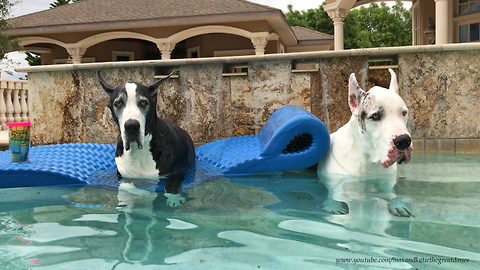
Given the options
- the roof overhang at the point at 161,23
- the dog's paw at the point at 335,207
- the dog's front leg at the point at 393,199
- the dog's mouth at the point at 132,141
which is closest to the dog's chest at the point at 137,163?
the dog's mouth at the point at 132,141

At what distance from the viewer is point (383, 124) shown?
154 inches

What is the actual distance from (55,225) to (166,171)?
1.86 metres

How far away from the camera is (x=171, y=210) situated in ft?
11.8

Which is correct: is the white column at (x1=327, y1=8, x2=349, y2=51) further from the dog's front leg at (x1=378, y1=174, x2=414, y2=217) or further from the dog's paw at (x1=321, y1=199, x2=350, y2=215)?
the dog's paw at (x1=321, y1=199, x2=350, y2=215)

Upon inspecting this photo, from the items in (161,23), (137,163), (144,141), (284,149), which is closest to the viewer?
(144,141)

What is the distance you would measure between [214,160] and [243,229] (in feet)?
9.25

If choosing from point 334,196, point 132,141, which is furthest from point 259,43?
point 334,196

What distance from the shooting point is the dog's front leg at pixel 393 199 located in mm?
3324

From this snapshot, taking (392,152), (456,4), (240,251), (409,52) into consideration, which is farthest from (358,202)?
(456,4)

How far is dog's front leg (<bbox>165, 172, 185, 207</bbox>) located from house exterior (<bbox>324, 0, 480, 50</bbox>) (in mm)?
11242

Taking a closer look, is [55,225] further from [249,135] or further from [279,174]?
[249,135]

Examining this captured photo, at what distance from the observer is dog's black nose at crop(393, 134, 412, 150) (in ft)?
12.1

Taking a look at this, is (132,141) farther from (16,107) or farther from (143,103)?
(16,107)

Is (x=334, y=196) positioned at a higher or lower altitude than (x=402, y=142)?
lower
